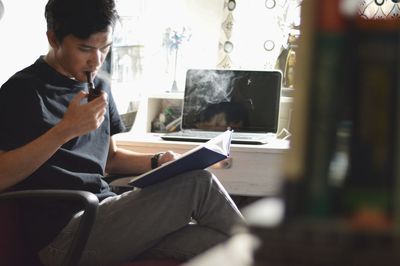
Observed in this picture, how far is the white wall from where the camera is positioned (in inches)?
75.1

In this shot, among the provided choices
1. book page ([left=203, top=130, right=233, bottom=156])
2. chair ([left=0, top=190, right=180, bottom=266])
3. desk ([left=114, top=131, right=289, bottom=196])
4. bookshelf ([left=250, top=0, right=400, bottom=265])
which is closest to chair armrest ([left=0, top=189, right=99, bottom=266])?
chair ([left=0, top=190, right=180, bottom=266])

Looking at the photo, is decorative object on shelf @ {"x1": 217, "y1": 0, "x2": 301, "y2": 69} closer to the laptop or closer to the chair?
the laptop

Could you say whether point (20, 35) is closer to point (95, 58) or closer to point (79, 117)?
point (95, 58)

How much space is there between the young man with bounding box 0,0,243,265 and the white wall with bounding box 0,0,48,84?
46 cm

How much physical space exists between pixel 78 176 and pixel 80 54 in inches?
12.4

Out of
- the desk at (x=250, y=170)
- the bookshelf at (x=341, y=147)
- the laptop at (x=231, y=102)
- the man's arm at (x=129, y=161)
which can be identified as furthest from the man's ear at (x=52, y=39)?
the bookshelf at (x=341, y=147)

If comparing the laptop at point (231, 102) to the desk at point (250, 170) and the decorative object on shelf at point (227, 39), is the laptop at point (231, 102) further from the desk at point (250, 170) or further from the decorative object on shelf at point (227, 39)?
the desk at point (250, 170)

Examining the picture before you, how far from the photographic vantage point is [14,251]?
136 cm

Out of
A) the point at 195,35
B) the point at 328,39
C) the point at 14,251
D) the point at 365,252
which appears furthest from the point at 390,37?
the point at 195,35

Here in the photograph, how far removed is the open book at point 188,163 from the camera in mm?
1294

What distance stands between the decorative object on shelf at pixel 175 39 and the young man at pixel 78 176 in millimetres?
1188

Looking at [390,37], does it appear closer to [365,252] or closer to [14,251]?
[365,252]

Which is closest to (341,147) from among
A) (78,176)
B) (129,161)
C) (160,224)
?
(160,224)

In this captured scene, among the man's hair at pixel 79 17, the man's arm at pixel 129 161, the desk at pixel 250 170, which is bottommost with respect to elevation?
the desk at pixel 250 170
